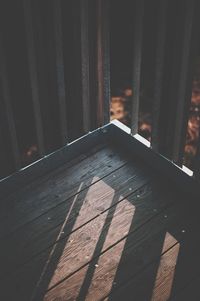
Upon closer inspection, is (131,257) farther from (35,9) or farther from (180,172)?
(35,9)

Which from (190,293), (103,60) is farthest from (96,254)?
(103,60)

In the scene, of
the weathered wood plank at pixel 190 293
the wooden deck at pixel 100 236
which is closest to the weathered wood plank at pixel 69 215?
the wooden deck at pixel 100 236

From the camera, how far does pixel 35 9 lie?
2.22 m

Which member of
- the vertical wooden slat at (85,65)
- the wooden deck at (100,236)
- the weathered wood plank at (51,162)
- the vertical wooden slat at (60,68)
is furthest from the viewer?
the weathered wood plank at (51,162)

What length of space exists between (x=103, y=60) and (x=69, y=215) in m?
1.02

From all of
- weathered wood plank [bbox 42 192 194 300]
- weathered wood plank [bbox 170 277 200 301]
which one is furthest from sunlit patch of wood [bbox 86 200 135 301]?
weathered wood plank [bbox 170 277 200 301]

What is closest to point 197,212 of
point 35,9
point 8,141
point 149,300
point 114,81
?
point 149,300

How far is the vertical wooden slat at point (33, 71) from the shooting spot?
7.20 feet

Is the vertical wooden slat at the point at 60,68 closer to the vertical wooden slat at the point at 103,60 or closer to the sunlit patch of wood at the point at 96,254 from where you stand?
the vertical wooden slat at the point at 103,60

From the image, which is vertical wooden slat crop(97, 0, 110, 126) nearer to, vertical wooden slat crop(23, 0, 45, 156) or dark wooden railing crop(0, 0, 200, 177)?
dark wooden railing crop(0, 0, 200, 177)

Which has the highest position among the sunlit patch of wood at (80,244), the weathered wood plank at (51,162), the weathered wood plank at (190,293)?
the weathered wood plank at (51,162)

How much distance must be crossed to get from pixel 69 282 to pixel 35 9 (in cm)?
148

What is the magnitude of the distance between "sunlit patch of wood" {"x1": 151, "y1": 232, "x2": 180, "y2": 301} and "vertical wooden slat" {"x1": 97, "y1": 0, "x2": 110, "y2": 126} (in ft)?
3.41

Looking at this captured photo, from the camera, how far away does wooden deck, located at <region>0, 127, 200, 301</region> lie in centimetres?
221
